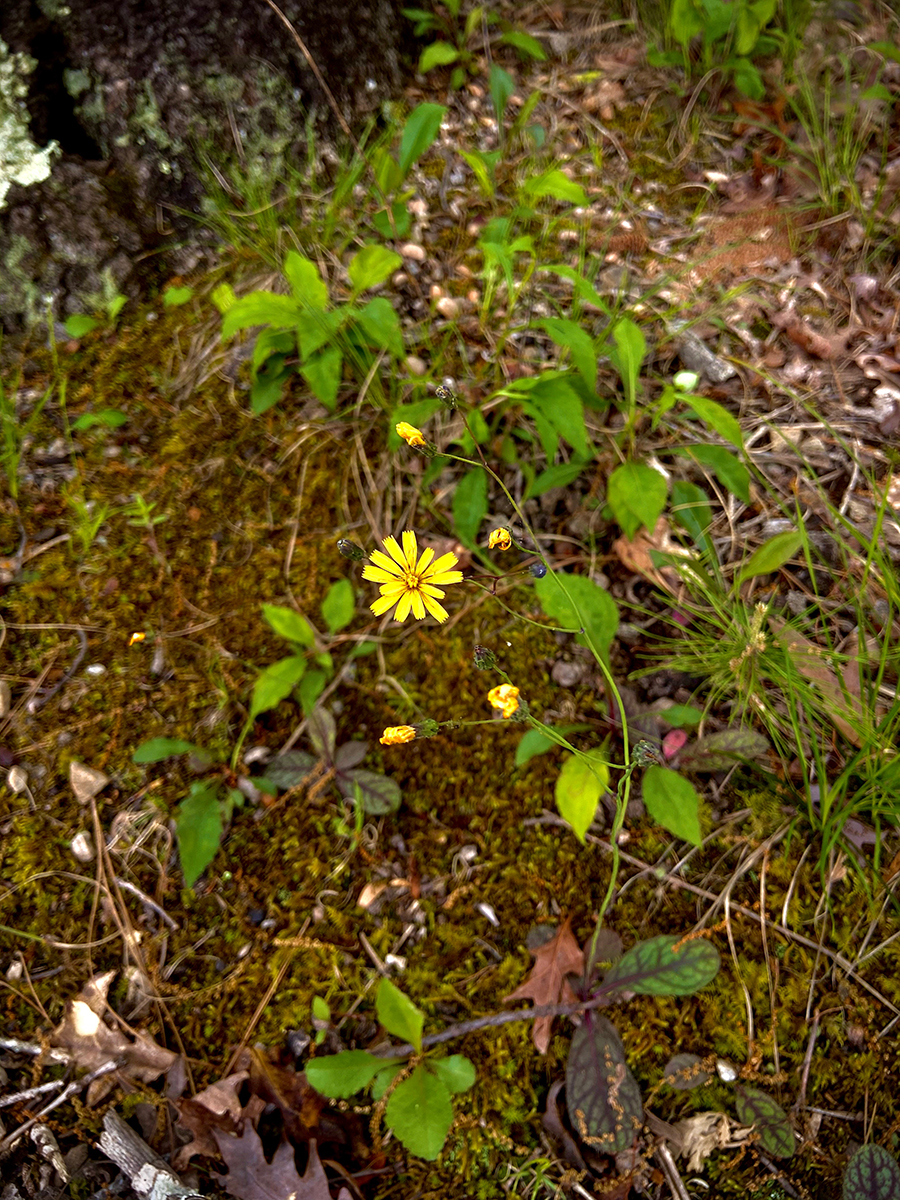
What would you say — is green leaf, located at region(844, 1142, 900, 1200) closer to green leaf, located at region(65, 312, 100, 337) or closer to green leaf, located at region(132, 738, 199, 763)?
green leaf, located at region(132, 738, 199, 763)

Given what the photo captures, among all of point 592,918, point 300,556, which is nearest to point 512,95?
point 300,556

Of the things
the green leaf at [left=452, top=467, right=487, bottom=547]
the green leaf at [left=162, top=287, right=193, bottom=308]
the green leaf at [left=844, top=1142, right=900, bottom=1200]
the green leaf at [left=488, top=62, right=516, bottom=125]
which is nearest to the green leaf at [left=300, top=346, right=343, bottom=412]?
the green leaf at [left=452, top=467, right=487, bottom=547]

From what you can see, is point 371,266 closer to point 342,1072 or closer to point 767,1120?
point 342,1072

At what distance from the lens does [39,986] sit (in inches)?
58.7

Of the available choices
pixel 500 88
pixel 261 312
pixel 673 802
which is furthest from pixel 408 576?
pixel 500 88

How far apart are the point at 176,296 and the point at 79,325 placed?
29 centimetres

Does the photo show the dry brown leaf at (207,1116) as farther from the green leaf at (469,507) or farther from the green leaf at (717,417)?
the green leaf at (717,417)

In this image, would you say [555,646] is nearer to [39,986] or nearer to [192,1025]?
[192,1025]

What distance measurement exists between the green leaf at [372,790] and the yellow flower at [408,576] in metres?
0.49

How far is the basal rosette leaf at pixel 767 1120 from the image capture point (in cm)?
129

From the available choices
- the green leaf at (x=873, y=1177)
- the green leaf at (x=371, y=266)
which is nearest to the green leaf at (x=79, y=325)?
the green leaf at (x=371, y=266)

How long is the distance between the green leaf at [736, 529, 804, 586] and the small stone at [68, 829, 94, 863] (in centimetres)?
157

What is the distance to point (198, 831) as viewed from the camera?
1.57 metres

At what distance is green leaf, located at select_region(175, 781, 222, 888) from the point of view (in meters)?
1.55
